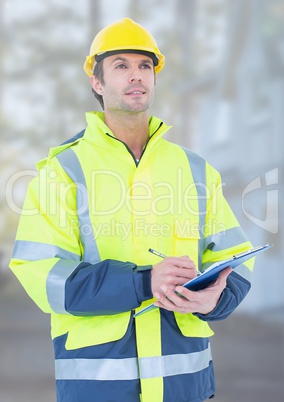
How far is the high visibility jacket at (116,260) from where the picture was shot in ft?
4.42

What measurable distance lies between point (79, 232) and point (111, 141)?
9.6 inches

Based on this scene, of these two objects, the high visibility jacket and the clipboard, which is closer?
the clipboard

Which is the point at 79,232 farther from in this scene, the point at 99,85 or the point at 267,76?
the point at 267,76

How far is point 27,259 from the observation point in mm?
1405

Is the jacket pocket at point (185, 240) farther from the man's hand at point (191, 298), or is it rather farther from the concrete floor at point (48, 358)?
the concrete floor at point (48, 358)

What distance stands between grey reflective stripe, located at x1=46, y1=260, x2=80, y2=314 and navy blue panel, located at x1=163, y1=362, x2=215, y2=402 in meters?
0.30

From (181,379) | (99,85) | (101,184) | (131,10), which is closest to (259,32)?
(131,10)

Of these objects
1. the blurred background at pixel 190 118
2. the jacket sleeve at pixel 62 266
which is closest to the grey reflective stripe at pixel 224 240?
the jacket sleeve at pixel 62 266

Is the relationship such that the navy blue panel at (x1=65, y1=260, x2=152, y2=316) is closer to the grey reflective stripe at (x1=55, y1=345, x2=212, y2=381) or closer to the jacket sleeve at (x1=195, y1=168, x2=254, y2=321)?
the grey reflective stripe at (x1=55, y1=345, x2=212, y2=381)

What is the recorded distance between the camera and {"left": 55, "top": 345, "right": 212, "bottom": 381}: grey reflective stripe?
4.55ft

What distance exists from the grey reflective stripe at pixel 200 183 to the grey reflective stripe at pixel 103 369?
312mm

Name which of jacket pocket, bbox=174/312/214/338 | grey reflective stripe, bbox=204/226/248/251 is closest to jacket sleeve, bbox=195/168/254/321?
grey reflective stripe, bbox=204/226/248/251

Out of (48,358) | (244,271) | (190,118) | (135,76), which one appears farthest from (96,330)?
(190,118)

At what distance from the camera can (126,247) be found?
1444 mm
